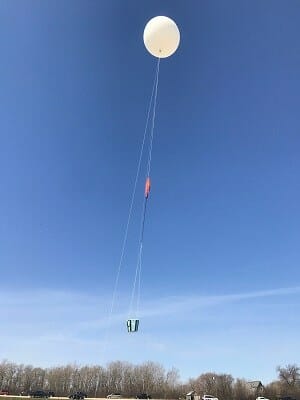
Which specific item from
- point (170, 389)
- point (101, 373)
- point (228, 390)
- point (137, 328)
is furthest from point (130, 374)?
point (137, 328)

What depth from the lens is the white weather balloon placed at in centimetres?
2187

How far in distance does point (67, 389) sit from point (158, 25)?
129 meters

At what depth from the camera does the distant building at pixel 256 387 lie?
307ft

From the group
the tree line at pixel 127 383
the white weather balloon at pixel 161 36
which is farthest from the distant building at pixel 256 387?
the white weather balloon at pixel 161 36

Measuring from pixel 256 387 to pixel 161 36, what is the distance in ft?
300

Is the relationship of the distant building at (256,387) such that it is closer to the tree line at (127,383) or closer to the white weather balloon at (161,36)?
the tree line at (127,383)

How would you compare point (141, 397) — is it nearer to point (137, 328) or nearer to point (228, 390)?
point (228, 390)

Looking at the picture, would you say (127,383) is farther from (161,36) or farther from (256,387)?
(161,36)

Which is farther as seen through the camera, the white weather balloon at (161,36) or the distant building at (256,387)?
the distant building at (256,387)

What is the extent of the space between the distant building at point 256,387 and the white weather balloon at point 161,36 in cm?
8700

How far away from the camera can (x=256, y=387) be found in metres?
96.1

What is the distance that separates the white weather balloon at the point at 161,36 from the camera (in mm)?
21866

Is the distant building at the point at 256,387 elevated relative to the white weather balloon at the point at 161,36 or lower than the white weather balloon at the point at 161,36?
lower

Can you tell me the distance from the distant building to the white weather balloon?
87.0 metres
